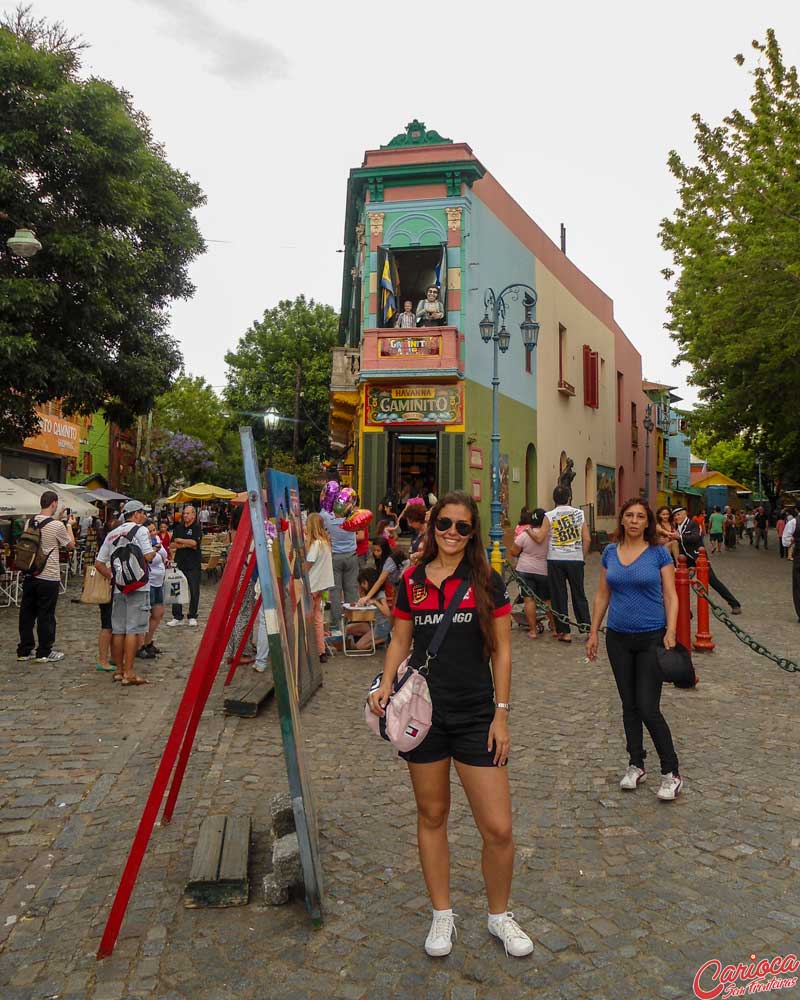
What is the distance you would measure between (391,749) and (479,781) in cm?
284

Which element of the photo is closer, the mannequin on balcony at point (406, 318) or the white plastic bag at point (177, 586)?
the white plastic bag at point (177, 586)

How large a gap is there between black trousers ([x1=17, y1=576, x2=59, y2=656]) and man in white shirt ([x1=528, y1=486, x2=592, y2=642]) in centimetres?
572

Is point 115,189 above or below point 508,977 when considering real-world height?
above

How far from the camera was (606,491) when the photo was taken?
3228cm

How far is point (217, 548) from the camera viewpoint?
62.4 ft

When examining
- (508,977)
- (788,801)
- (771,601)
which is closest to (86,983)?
(508,977)

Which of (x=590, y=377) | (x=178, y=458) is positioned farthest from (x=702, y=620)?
(x=178, y=458)

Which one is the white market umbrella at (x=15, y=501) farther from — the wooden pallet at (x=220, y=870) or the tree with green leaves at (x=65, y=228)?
the wooden pallet at (x=220, y=870)

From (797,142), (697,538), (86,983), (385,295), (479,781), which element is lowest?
(86,983)

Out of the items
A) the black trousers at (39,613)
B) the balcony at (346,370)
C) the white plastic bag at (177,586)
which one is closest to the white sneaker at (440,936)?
the black trousers at (39,613)

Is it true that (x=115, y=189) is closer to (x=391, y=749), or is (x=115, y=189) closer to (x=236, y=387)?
(x=391, y=749)

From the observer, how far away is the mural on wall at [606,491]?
31406 millimetres

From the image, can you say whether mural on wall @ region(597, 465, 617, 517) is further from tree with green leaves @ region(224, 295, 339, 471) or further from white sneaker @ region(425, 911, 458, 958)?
white sneaker @ region(425, 911, 458, 958)

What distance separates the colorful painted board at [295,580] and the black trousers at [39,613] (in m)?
3.01
